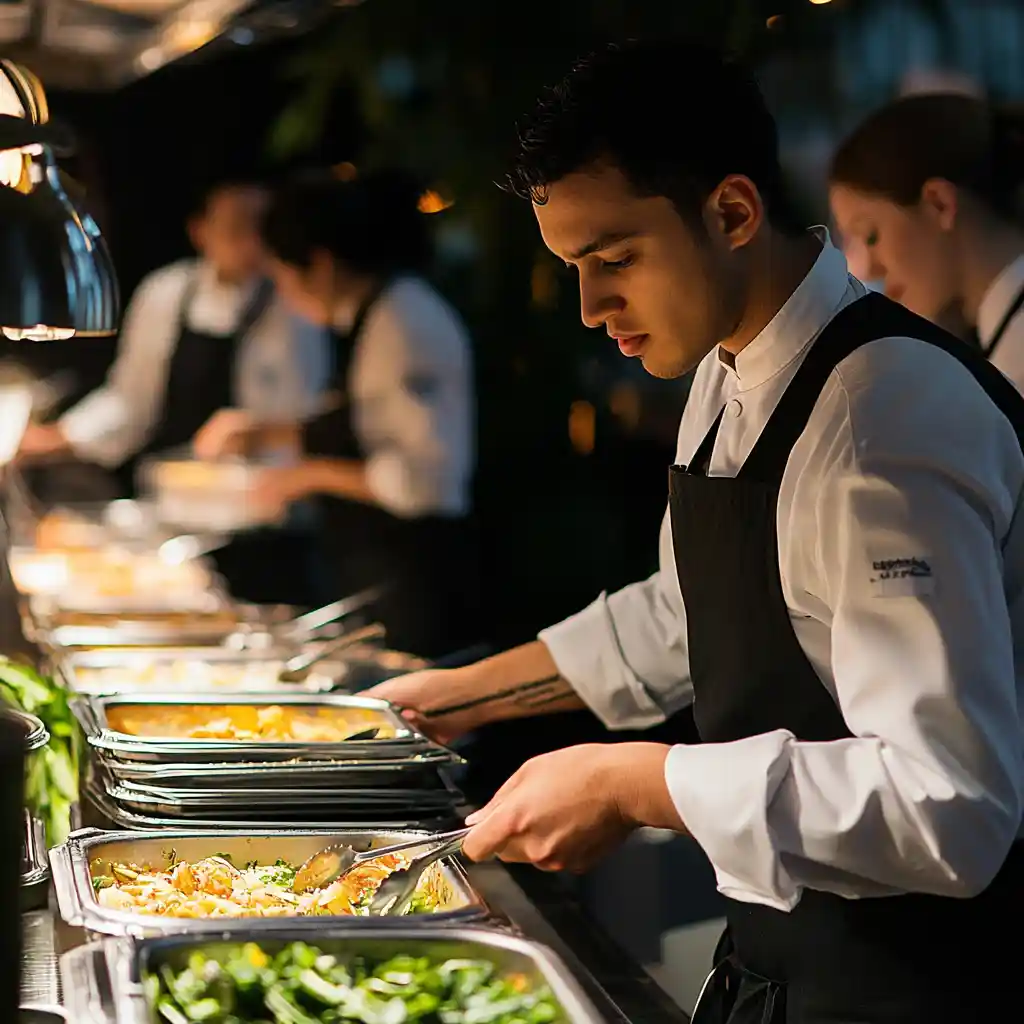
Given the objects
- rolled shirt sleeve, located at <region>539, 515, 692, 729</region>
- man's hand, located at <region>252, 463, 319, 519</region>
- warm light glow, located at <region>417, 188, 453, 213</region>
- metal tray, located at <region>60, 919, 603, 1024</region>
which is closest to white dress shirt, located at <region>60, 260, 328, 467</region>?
warm light glow, located at <region>417, 188, 453, 213</region>

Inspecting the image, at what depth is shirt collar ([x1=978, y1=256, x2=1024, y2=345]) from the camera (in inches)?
109

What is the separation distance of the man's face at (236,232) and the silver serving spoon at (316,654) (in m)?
2.49

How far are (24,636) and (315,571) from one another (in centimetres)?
184

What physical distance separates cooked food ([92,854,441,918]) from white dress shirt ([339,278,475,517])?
7.76 feet

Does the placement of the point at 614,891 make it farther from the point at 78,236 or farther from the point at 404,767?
the point at 78,236

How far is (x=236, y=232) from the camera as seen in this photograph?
17.8ft

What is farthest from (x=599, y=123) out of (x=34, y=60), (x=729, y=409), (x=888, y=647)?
(x=34, y=60)

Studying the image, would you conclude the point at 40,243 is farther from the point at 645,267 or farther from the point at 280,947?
the point at 280,947

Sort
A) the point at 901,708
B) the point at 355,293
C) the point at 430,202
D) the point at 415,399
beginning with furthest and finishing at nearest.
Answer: the point at 430,202 → the point at 355,293 → the point at 415,399 → the point at 901,708

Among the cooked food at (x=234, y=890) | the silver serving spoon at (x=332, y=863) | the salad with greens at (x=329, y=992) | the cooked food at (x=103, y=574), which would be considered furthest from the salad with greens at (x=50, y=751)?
the cooked food at (x=103, y=574)

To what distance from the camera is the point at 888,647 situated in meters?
1.46

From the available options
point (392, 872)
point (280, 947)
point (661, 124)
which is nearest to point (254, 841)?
point (392, 872)

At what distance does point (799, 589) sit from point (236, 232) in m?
4.10

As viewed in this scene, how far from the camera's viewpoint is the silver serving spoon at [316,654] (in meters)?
2.88
